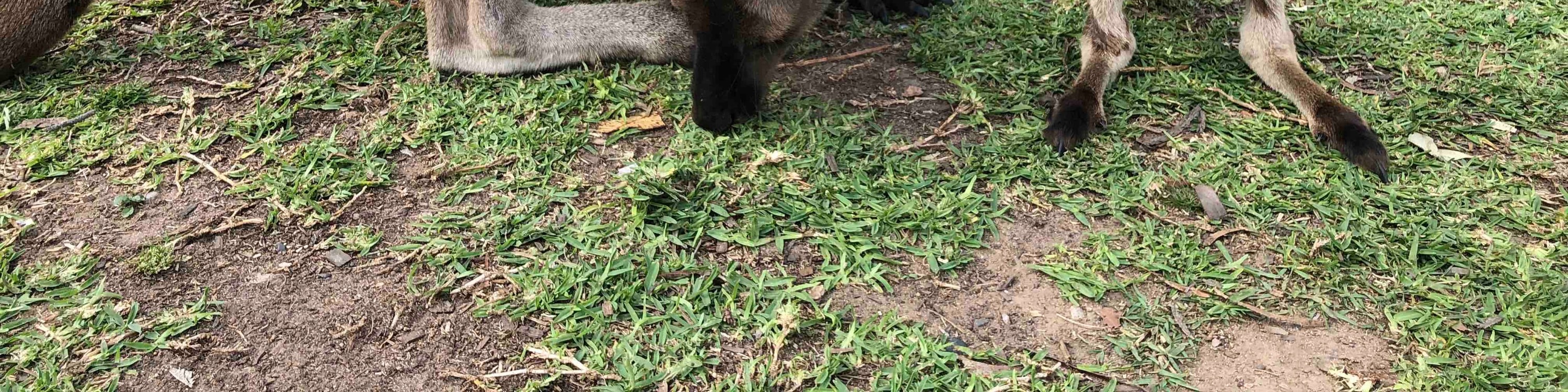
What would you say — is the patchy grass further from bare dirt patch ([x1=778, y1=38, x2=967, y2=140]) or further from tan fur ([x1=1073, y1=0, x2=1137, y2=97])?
tan fur ([x1=1073, y1=0, x2=1137, y2=97])

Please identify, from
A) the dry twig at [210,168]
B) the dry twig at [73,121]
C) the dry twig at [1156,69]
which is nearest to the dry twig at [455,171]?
the dry twig at [210,168]

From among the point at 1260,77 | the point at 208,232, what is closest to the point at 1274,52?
the point at 1260,77

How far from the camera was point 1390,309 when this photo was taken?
7.84ft

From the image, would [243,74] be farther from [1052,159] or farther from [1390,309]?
[1390,309]

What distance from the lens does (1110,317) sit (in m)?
2.36

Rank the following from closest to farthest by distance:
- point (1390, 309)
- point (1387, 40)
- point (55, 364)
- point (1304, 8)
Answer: point (55, 364) → point (1390, 309) → point (1387, 40) → point (1304, 8)

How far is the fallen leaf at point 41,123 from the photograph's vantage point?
296 cm

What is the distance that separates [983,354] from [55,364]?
1972mm

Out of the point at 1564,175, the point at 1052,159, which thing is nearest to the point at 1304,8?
the point at 1564,175

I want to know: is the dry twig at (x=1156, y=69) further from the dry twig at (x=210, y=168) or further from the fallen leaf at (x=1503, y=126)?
the dry twig at (x=210, y=168)

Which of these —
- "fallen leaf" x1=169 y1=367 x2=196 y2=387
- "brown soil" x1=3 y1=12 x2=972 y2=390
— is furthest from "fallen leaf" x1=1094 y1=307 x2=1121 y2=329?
"fallen leaf" x1=169 y1=367 x2=196 y2=387

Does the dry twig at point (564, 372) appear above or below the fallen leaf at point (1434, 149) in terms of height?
above

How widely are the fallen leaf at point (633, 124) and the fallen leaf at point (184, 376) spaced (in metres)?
1.27

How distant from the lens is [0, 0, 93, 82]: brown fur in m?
3.04
